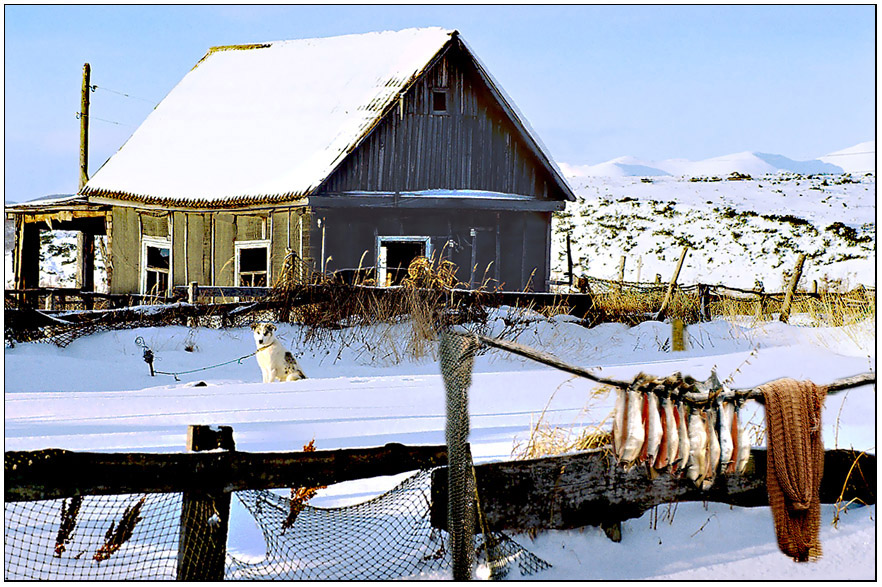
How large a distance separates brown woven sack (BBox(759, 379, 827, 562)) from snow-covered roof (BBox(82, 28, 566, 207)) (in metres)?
13.0

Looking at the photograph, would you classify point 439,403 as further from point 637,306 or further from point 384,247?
point 637,306

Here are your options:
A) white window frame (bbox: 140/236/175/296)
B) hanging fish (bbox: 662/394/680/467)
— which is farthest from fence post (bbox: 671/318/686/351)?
white window frame (bbox: 140/236/175/296)

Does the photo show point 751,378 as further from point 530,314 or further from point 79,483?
point 79,483

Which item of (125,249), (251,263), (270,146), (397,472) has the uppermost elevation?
(270,146)

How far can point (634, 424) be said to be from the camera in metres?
4.29

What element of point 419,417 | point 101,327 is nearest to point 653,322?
point 419,417

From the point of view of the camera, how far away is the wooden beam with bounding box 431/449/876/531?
4.78m

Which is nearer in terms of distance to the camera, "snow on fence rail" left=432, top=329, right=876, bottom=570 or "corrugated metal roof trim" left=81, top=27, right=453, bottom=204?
"snow on fence rail" left=432, top=329, right=876, bottom=570

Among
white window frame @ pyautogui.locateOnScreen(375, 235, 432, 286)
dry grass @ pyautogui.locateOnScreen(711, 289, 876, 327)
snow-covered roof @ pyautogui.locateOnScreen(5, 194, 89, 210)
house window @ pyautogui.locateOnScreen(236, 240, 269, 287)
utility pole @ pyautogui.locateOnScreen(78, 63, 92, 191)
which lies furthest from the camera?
utility pole @ pyautogui.locateOnScreen(78, 63, 92, 191)

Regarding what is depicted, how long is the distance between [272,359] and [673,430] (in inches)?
285

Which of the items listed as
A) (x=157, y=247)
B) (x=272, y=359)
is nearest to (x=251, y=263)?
(x=157, y=247)

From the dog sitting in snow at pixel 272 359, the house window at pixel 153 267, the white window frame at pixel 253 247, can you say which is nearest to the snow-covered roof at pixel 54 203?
the house window at pixel 153 267

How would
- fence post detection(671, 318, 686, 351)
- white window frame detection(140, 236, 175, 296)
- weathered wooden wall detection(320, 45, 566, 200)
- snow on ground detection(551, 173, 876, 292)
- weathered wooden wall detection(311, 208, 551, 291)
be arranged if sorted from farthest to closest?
1. snow on ground detection(551, 173, 876, 292)
2. white window frame detection(140, 236, 175, 296)
3. weathered wooden wall detection(320, 45, 566, 200)
4. weathered wooden wall detection(311, 208, 551, 291)
5. fence post detection(671, 318, 686, 351)

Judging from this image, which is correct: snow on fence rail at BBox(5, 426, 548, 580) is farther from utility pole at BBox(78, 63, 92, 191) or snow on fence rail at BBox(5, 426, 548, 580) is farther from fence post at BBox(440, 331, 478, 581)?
utility pole at BBox(78, 63, 92, 191)
